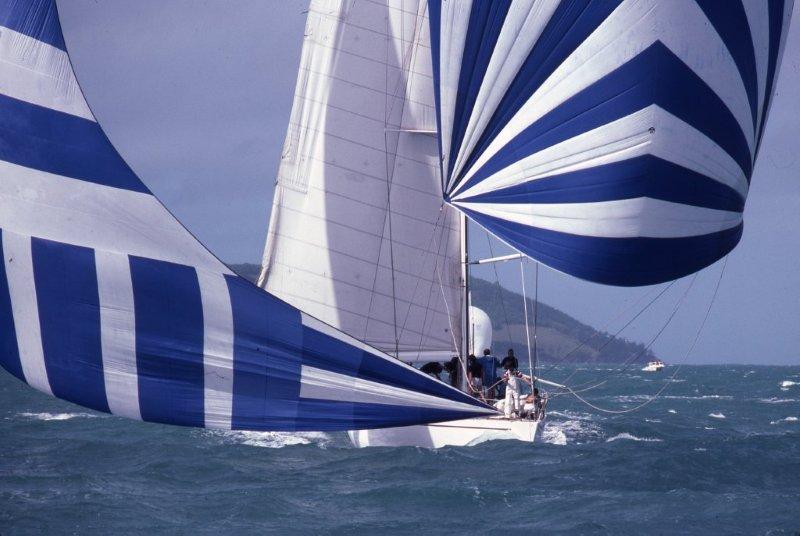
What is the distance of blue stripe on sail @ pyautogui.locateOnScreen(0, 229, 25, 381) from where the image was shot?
21.9 ft

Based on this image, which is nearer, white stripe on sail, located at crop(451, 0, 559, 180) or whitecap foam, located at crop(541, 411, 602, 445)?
white stripe on sail, located at crop(451, 0, 559, 180)

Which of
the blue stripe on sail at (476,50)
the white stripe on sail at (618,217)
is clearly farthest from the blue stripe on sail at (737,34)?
the blue stripe on sail at (476,50)

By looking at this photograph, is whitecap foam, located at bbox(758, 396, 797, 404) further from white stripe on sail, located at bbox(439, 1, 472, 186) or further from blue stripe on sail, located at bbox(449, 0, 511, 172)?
blue stripe on sail, located at bbox(449, 0, 511, 172)

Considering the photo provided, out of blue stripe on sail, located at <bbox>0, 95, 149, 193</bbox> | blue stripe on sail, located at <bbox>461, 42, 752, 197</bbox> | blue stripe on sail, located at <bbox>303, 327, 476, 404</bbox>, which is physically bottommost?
blue stripe on sail, located at <bbox>303, 327, 476, 404</bbox>

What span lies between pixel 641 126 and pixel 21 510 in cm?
659

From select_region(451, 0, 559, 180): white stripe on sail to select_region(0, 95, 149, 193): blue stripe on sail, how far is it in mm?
4958

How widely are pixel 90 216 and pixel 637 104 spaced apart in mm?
5537

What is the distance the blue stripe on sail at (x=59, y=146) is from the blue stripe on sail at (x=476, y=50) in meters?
4.98

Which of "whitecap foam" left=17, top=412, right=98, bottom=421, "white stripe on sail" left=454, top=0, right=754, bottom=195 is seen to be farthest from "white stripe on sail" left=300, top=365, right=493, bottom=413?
"whitecap foam" left=17, top=412, right=98, bottom=421

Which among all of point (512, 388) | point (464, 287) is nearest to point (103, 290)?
point (512, 388)

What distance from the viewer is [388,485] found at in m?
12.2

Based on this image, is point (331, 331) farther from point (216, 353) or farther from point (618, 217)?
point (618, 217)

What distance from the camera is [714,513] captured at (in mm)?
10867

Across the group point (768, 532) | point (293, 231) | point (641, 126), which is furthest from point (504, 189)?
point (293, 231)
